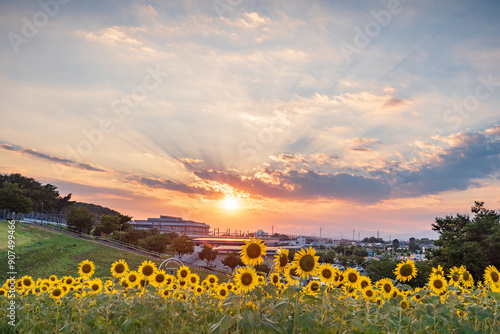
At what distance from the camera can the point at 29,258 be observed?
45.4m

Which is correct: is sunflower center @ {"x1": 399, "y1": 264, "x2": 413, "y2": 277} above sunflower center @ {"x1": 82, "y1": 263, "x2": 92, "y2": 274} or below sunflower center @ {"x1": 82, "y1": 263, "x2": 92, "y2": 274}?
above

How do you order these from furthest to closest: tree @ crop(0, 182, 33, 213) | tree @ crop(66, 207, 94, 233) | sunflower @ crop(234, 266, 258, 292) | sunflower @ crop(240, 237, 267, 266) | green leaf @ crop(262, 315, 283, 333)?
tree @ crop(66, 207, 94, 233) → tree @ crop(0, 182, 33, 213) → sunflower @ crop(240, 237, 267, 266) → sunflower @ crop(234, 266, 258, 292) → green leaf @ crop(262, 315, 283, 333)

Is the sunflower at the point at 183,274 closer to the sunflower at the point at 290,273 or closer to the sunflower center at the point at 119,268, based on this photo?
the sunflower center at the point at 119,268

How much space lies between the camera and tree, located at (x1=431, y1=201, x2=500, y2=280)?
101 ft

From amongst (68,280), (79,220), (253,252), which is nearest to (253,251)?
(253,252)

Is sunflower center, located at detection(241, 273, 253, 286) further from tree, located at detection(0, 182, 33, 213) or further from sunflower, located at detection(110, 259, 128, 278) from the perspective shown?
tree, located at detection(0, 182, 33, 213)

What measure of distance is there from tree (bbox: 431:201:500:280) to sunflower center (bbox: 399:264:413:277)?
29.2m

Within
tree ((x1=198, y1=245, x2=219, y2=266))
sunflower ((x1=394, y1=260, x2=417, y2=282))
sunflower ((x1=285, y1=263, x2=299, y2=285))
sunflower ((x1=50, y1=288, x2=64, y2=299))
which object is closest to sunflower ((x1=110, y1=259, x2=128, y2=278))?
sunflower ((x1=50, y1=288, x2=64, y2=299))

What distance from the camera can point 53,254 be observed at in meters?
49.0

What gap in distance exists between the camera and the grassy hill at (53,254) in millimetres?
42500

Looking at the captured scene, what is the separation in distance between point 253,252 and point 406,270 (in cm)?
280

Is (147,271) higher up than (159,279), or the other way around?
(147,271)

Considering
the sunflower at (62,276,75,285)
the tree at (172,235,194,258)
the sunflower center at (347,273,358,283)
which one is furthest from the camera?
the tree at (172,235,194,258)

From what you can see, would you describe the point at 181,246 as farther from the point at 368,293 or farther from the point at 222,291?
the point at 368,293
